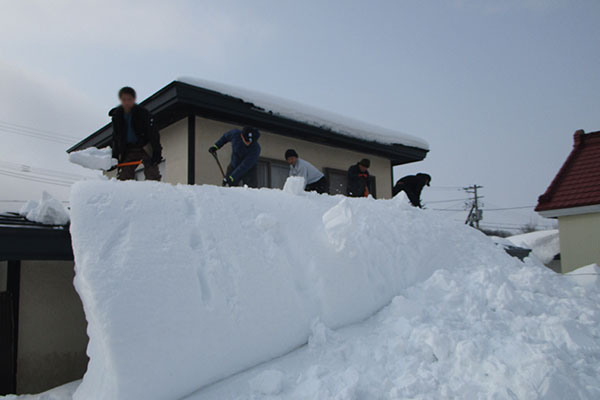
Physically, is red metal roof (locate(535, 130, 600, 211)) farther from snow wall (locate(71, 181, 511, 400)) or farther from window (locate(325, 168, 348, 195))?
snow wall (locate(71, 181, 511, 400))

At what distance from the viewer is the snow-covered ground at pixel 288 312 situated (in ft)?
7.61

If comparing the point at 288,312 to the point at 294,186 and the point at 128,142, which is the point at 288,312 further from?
the point at 128,142

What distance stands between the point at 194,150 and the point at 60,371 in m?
3.39

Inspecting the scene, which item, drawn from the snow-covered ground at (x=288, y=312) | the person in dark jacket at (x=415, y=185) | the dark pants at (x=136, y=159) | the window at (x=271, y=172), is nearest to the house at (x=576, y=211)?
the person in dark jacket at (x=415, y=185)

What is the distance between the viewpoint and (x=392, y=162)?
9.68 metres

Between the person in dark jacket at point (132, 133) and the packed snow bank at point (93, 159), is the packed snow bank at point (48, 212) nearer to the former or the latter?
the packed snow bank at point (93, 159)

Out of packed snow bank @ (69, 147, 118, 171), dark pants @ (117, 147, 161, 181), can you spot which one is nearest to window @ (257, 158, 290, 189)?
dark pants @ (117, 147, 161, 181)

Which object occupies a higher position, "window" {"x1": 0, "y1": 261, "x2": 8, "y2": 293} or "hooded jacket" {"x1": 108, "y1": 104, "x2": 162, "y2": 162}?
"hooded jacket" {"x1": 108, "y1": 104, "x2": 162, "y2": 162}

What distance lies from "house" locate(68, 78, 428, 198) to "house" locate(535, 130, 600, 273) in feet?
10.9

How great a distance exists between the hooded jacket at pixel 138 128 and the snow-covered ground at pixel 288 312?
4.18 ft

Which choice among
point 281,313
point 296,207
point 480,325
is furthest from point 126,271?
point 480,325

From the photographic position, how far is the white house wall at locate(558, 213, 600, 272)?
301 inches

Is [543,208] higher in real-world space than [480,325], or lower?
higher

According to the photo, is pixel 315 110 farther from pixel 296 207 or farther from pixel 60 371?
pixel 60 371
